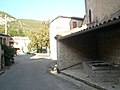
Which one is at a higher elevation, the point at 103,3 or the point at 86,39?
the point at 103,3

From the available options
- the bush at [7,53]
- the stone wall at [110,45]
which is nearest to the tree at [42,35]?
the bush at [7,53]

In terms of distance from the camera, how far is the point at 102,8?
73.9 ft

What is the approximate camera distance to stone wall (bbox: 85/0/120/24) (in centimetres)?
1972

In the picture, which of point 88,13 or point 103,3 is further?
point 88,13

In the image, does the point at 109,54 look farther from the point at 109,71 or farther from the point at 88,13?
the point at 88,13

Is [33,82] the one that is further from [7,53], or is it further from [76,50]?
[7,53]

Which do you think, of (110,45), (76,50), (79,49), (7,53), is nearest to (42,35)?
(7,53)

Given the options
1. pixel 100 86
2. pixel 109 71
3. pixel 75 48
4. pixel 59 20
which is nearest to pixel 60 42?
pixel 75 48

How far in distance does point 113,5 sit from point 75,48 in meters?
6.00

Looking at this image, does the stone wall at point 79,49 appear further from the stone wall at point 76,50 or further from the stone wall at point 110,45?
the stone wall at point 110,45

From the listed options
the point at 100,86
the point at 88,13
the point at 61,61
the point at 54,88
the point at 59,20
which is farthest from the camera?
the point at 59,20

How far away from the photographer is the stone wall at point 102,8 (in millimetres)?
19722

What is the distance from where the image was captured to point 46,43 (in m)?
67.9

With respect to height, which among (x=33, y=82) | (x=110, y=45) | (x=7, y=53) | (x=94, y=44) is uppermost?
(x=94, y=44)
